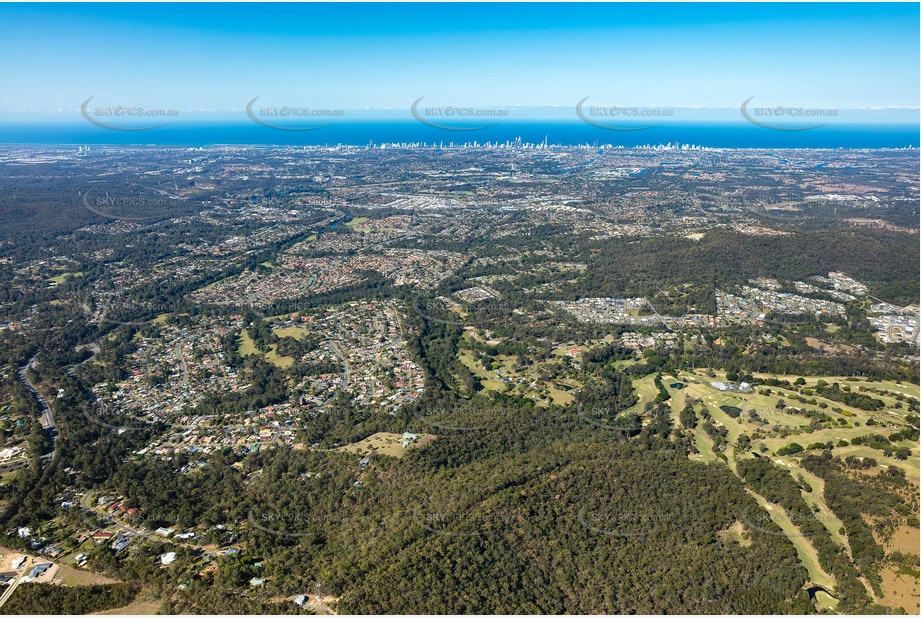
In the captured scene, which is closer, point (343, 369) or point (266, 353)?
point (343, 369)

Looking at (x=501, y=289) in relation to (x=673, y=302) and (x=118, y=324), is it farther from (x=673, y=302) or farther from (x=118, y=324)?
(x=118, y=324)

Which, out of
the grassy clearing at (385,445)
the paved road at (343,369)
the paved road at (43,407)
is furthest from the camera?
the paved road at (343,369)

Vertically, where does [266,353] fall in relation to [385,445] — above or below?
below

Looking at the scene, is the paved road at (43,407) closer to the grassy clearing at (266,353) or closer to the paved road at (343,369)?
the grassy clearing at (266,353)

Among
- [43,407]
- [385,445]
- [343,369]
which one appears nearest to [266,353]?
[343,369]

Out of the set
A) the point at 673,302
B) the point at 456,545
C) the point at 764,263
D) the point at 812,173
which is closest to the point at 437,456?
the point at 456,545

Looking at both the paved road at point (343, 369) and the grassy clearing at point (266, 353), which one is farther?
the grassy clearing at point (266, 353)

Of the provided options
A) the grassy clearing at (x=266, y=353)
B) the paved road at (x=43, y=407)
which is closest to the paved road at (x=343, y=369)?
the grassy clearing at (x=266, y=353)

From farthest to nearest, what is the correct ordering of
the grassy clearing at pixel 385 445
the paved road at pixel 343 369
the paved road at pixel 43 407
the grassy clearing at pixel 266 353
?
the grassy clearing at pixel 266 353 → the paved road at pixel 343 369 → the paved road at pixel 43 407 → the grassy clearing at pixel 385 445

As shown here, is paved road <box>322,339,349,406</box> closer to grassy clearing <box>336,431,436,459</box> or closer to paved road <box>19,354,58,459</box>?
grassy clearing <box>336,431,436,459</box>

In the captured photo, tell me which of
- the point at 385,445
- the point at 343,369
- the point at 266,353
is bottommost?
the point at 266,353

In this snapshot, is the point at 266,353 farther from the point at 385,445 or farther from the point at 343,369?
the point at 385,445

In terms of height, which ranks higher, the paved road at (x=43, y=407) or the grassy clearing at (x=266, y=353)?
the paved road at (x=43, y=407)
